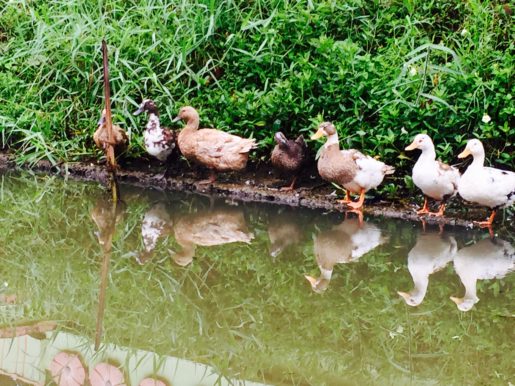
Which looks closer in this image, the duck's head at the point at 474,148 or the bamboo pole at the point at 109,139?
the duck's head at the point at 474,148

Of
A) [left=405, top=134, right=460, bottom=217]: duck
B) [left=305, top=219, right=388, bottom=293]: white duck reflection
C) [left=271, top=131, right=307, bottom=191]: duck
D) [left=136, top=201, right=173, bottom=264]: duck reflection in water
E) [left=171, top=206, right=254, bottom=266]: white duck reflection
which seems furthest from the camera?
[left=271, top=131, right=307, bottom=191]: duck

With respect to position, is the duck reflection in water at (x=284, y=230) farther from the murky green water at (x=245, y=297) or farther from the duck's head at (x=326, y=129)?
the duck's head at (x=326, y=129)

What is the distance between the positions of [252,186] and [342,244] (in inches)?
63.0

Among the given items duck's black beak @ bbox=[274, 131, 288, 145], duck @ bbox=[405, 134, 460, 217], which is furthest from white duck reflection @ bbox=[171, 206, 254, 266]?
duck @ bbox=[405, 134, 460, 217]

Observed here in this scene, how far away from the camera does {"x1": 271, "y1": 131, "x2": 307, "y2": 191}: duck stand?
8.02 metres

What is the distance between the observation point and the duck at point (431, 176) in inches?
290

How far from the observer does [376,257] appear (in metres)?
6.67

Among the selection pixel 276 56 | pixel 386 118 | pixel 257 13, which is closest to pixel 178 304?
pixel 386 118

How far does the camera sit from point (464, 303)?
228 inches

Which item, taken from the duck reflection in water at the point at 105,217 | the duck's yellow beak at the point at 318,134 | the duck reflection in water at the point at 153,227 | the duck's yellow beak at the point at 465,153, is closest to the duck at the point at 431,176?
the duck's yellow beak at the point at 465,153

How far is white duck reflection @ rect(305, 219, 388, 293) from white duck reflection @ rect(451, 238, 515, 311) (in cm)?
66

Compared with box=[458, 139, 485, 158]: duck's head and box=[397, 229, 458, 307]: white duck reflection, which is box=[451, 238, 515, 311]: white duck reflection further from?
box=[458, 139, 485, 158]: duck's head

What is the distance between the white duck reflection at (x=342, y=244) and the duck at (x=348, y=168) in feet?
1.01

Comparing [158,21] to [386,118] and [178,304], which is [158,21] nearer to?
Result: [386,118]
